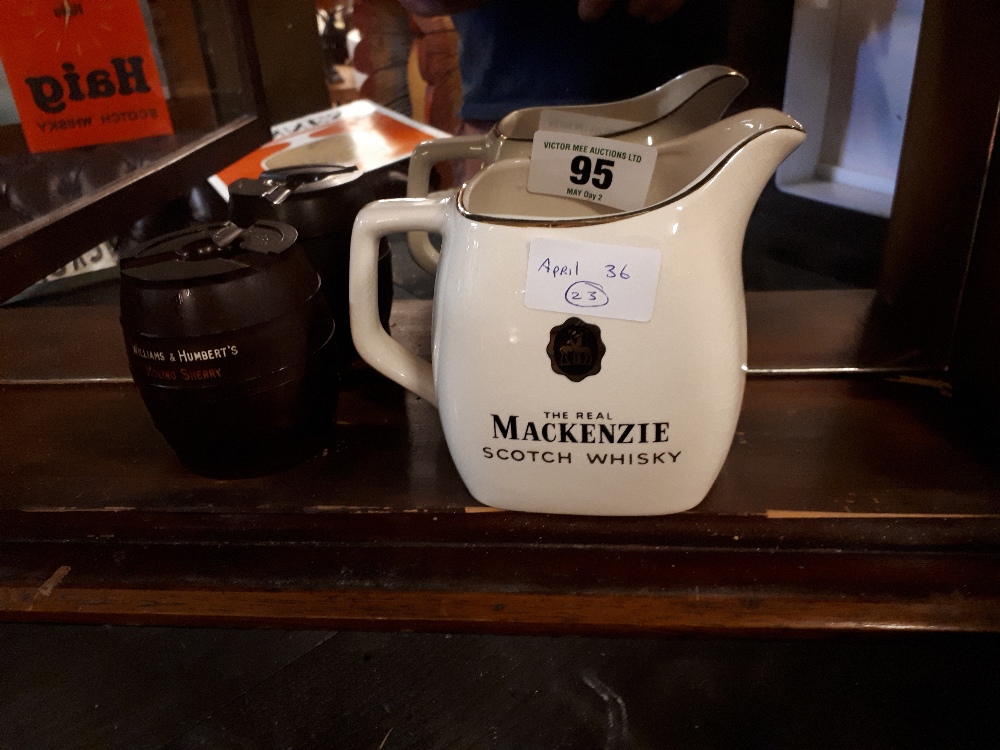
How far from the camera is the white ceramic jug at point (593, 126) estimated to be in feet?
1.95

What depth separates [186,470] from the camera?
1.84ft

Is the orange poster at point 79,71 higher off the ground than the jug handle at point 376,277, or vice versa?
the orange poster at point 79,71

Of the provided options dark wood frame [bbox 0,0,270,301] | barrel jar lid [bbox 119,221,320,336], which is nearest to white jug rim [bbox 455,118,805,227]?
barrel jar lid [bbox 119,221,320,336]

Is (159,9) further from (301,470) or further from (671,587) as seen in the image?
(671,587)

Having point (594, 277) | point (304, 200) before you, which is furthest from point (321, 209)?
point (594, 277)

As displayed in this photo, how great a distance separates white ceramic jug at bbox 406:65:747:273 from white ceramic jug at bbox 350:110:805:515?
132mm

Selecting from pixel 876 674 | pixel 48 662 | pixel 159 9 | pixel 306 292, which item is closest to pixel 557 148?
pixel 306 292

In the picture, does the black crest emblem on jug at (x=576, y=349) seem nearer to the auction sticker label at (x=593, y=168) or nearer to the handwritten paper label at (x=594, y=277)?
the handwritten paper label at (x=594, y=277)

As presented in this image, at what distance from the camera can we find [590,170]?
1.62 ft

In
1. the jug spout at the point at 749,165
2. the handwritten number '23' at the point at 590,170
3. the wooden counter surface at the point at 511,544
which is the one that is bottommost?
the wooden counter surface at the point at 511,544

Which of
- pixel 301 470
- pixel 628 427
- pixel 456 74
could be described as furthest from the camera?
pixel 456 74

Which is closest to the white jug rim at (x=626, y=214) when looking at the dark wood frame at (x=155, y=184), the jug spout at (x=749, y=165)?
the jug spout at (x=749, y=165)

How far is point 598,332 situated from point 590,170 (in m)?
0.14

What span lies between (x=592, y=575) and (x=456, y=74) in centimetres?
57
